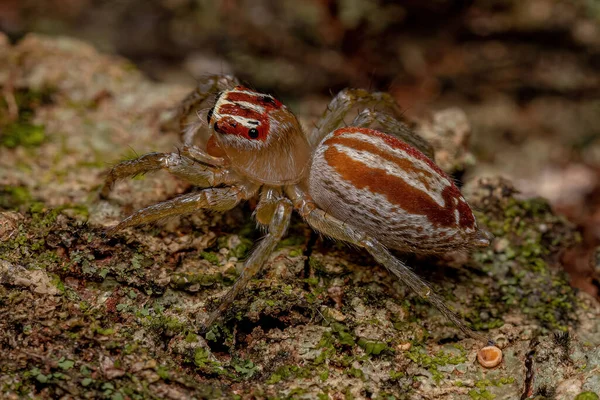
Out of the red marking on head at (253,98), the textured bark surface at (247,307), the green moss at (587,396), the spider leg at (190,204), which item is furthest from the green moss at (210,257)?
the green moss at (587,396)

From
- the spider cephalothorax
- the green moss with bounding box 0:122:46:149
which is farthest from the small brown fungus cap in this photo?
the green moss with bounding box 0:122:46:149

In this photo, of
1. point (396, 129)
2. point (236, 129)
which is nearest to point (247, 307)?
point (236, 129)

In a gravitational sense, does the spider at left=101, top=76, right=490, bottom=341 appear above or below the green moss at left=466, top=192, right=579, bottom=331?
above

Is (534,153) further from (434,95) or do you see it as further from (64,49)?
(64,49)

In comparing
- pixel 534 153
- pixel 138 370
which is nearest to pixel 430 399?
pixel 138 370

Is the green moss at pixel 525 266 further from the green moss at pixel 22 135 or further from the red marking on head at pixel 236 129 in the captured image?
the green moss at pixel 22 135

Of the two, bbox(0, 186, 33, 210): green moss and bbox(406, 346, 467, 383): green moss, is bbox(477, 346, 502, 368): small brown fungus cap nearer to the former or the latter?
bbox(406, 346, 467, 383): green moss

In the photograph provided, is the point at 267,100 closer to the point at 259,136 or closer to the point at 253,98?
the point at 253,98
